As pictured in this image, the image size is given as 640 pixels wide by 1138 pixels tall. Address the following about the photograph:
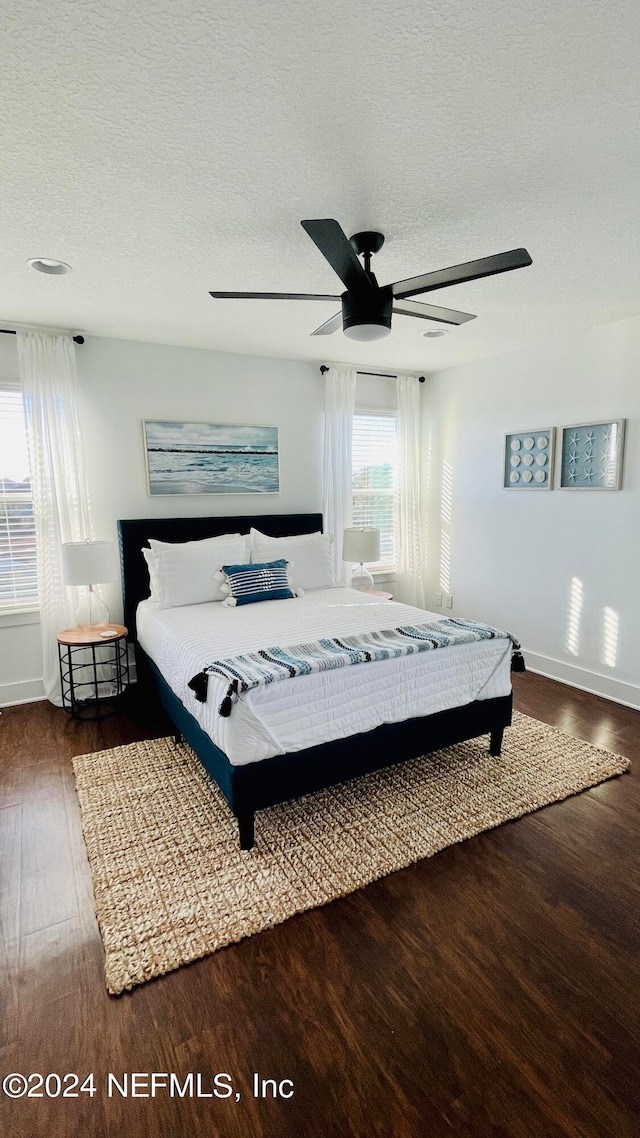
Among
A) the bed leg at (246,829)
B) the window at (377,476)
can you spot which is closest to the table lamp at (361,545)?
the window at (377,476)

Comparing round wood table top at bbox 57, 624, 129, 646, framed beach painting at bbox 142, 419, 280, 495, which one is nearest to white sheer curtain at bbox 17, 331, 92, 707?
round wood table top at bbox 57, 624, 129, 646

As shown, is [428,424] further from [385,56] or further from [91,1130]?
[91,1130]

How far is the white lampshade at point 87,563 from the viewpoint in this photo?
3379 mm

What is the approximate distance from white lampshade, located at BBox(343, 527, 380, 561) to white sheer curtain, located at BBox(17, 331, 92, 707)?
6.66 feet

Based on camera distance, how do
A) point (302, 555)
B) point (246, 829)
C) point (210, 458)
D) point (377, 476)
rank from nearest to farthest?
1. point (246, 829)
2. point (302, 555)
3. point (210, 458)
4. point (377, 476)

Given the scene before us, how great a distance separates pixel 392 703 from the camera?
96.0 inches

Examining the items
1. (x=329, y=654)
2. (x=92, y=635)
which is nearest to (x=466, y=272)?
(x=329, y=654)

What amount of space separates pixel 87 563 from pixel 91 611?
21.5 inches

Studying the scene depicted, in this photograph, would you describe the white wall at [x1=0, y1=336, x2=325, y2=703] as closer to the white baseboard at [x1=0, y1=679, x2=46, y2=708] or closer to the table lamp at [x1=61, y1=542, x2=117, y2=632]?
the white baseboard at [x1=0, y1=679, x2=46, y2=708]

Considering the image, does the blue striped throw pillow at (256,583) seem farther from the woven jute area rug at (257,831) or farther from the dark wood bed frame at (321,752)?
the woven jute area rug at (257,831)

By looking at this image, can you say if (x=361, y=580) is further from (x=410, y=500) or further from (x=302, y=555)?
(x=410, y=500)

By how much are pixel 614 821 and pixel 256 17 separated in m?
3.03

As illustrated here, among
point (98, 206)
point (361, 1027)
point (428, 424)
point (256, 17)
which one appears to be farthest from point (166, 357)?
point (361, 1027)

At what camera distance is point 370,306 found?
2.09 metres
